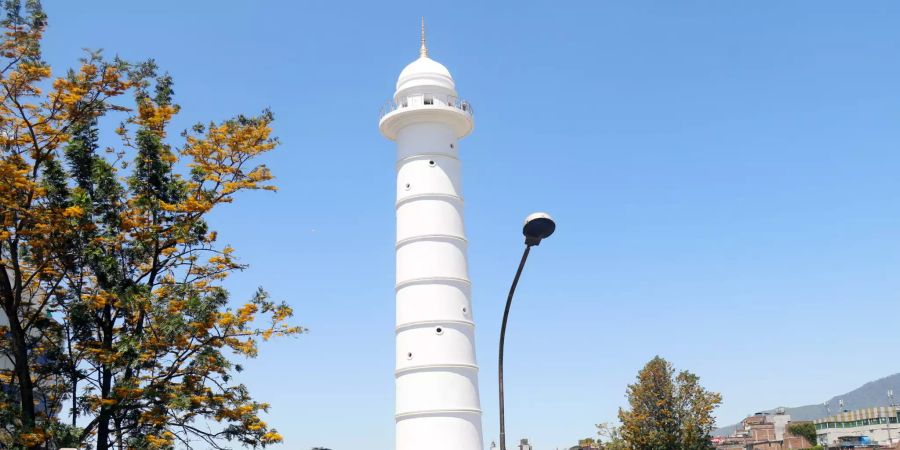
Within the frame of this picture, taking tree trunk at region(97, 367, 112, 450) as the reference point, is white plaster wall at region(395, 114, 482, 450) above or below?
above

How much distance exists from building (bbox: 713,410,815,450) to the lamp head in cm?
7352

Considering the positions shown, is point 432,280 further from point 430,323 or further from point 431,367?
point 431,367

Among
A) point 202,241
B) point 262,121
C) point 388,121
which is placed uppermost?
point 388,121

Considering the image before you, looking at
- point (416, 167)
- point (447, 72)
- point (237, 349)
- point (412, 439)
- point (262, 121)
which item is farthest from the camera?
point (447, 72)

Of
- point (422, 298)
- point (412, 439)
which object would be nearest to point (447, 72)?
point (422, 298)

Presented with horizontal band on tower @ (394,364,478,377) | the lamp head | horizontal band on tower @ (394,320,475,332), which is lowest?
horizontal band on tower @ (394,364,478,377)

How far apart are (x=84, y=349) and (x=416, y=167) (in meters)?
20.3

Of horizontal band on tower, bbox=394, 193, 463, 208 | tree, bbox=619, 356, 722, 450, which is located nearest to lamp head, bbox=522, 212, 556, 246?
horizontal band on tower, bbox=394, 193, 463, 208

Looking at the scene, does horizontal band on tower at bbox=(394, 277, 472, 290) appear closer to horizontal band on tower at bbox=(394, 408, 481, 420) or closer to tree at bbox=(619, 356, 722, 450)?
horizontal band on tower at bbox=(394, 408, 481, 420)

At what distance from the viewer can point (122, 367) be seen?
22.5m

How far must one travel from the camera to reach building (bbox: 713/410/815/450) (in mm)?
87438

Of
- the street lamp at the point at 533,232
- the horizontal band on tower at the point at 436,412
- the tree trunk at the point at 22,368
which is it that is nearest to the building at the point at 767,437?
the horizontal band on tower at the point at 436,412

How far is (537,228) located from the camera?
19297 millimetres

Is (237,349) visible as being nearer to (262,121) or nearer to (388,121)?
(262,121)
